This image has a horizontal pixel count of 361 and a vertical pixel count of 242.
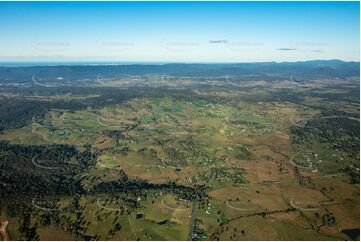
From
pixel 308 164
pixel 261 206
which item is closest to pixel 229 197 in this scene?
pixel 261 206

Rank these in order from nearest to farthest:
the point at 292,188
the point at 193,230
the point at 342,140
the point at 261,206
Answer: the point at 193,230, the point at 261,206, the point at 292,188, the point at 342,140

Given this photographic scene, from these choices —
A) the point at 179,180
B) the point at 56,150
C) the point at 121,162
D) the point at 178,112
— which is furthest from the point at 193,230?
the point at 178,112

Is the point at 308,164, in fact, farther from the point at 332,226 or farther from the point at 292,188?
the point at 332,226

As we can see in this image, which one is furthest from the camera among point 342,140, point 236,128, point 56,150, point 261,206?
point 236,128

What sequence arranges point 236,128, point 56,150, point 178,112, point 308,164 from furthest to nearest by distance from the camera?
point 178,112 → point 236,128 → point 56,150 → point 308,164

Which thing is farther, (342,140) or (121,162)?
(342,140)

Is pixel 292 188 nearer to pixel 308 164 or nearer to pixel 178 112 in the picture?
pixel 308 164

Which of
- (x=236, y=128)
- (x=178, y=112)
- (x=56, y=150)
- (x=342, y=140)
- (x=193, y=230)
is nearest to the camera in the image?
(x=193, y=230)

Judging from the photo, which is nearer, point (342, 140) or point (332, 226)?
point (332, 226)

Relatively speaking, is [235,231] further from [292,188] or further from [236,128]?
[236,128]
